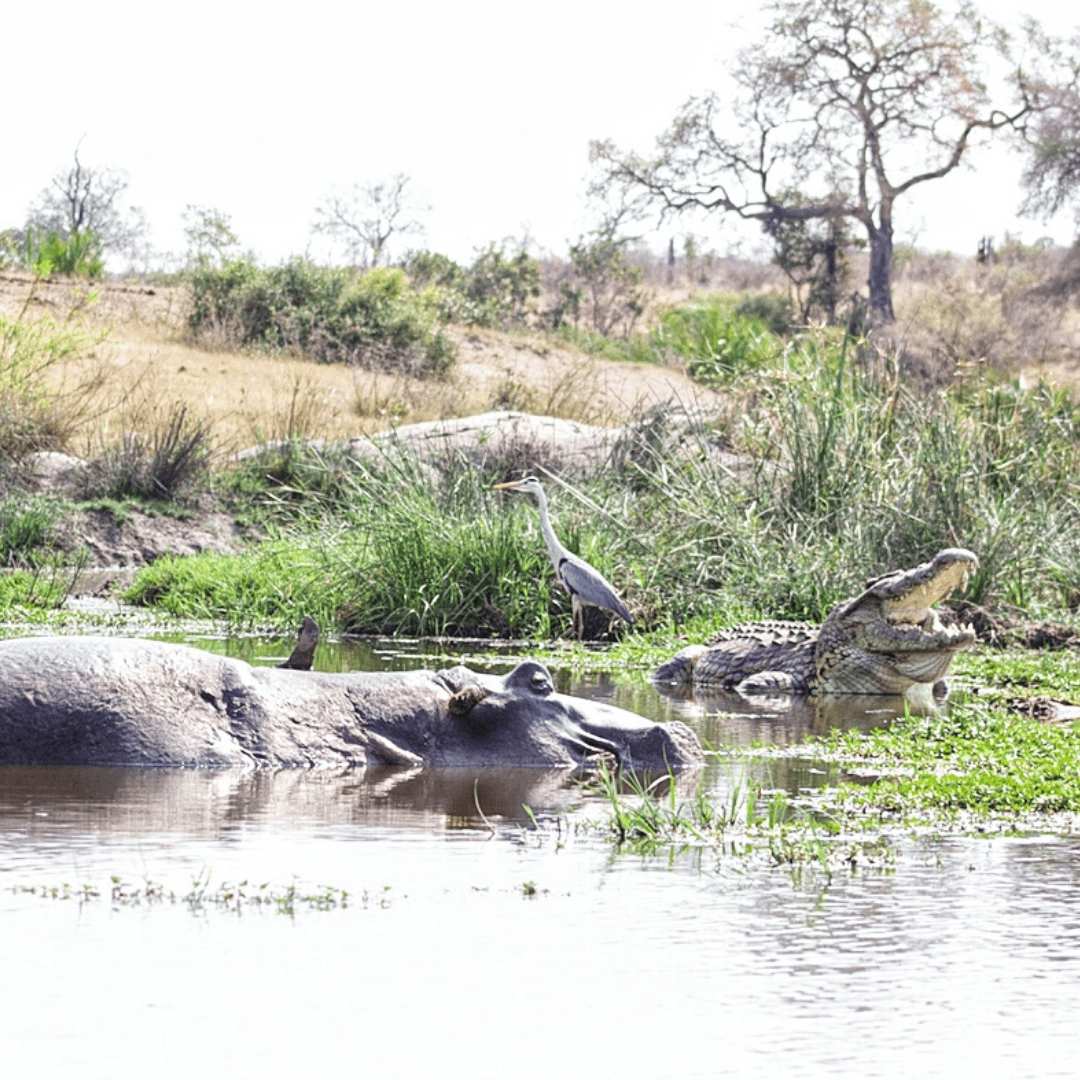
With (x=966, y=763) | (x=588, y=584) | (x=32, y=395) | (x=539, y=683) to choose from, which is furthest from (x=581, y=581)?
(x=32, y=395)

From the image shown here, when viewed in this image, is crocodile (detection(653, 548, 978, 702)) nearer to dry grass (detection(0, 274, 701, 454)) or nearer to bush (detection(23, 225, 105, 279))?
dry grass (detection(0, 274, 701, 454))

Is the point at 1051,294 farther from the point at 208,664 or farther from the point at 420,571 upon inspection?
the point at 208,664

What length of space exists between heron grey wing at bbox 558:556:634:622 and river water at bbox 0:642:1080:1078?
17.7 ft

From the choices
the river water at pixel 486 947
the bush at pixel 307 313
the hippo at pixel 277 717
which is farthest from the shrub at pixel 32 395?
the bush at pixel 307 313

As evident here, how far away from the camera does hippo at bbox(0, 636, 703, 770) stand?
6.11 m

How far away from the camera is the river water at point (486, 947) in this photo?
127 inches

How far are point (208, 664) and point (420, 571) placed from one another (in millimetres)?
6160

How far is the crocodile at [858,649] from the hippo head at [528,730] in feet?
10.2

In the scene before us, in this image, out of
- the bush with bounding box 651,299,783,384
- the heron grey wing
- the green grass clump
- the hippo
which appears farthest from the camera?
the bush with bounding box 651,299,783,384

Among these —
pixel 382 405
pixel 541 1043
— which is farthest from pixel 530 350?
pixel 541 1043

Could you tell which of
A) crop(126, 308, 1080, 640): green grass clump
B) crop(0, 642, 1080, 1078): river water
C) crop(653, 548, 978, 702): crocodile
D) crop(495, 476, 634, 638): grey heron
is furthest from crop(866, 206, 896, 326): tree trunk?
crop(0, 642, 1080, 1078): river water

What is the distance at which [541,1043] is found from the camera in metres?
3.28

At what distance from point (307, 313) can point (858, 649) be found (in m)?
25.6

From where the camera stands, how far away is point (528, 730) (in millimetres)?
6371
